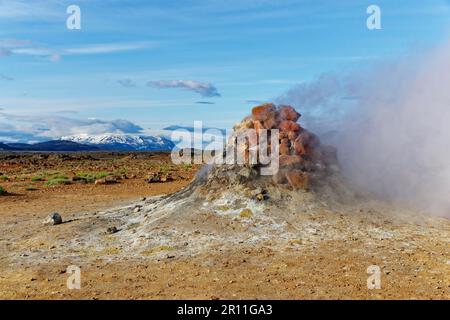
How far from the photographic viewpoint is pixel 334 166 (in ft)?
35.2

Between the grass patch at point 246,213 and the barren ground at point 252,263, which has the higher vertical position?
the grass patch at point 246,213

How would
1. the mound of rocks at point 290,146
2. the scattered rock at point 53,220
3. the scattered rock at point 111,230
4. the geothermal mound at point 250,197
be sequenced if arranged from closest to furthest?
the geothermal mound at point 250,197 < the scattered rock at point 111,230 < the mound of rocks at point 290,146 < the scattered rock at point 53,220

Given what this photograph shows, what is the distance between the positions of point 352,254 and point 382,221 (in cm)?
169

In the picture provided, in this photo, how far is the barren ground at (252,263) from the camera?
21.6 feet

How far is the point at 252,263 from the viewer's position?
7641 mm

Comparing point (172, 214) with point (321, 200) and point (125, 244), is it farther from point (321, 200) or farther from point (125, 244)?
point (321, 200)

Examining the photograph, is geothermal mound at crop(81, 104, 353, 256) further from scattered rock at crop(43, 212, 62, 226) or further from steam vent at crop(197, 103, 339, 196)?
scattered rock at crop(43, 212, 62, 226)

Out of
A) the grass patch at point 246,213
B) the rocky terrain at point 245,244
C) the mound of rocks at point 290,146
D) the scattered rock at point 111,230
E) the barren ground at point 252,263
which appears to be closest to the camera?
the barren ground at point 252,263

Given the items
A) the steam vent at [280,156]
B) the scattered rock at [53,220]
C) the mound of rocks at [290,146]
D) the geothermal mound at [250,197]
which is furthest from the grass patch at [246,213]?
the scattered rock at [53,220]

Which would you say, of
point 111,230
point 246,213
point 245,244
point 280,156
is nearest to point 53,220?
point 111,230

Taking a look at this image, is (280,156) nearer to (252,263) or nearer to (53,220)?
(252,263)

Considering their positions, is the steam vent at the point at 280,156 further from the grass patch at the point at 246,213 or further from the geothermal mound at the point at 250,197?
the grass patch at the point at 246,213
